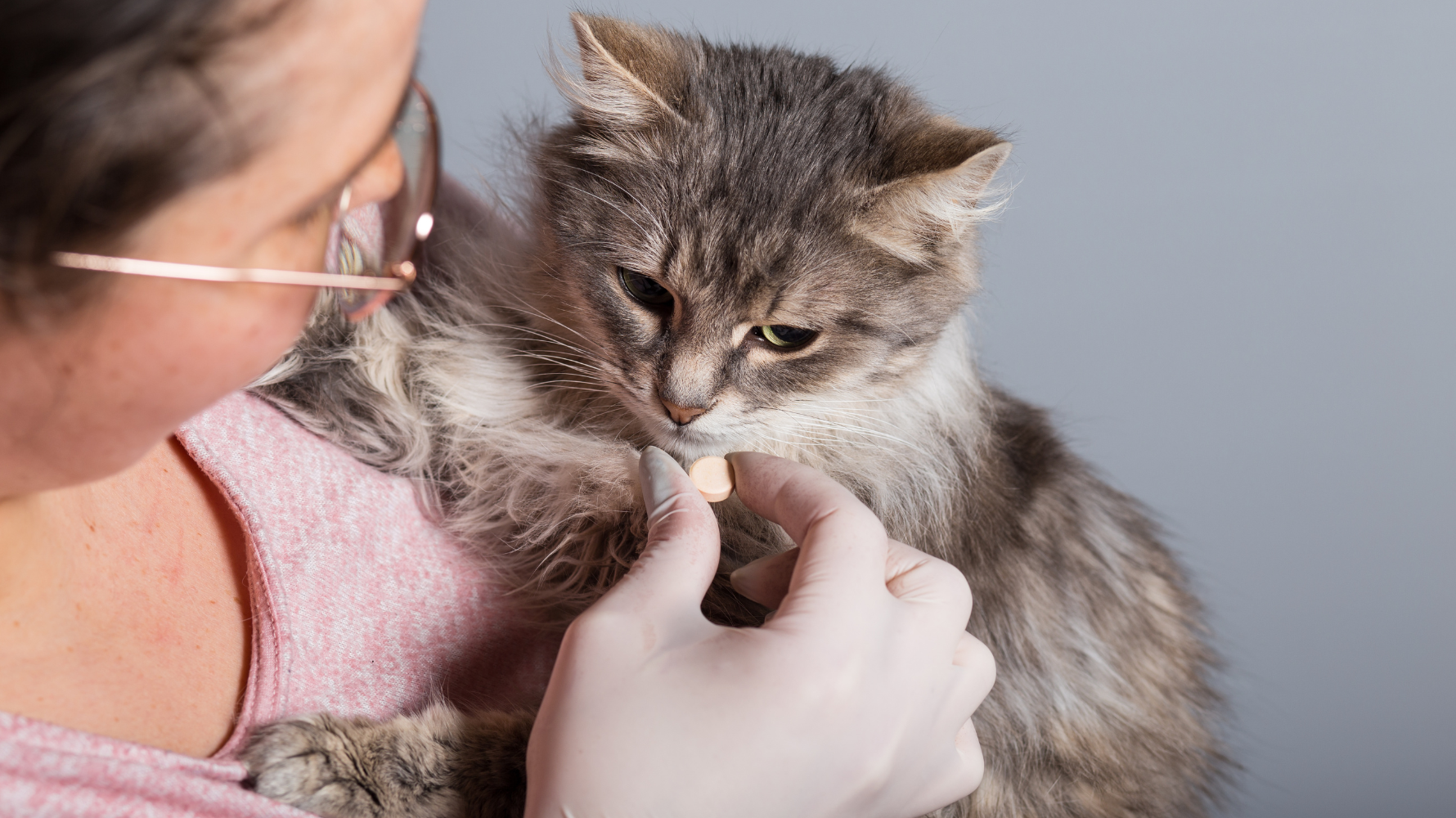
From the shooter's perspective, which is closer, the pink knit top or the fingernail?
the pink knit top

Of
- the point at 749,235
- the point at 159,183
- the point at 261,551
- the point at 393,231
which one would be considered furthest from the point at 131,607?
the point at 749,235

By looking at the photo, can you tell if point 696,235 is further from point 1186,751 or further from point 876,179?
point 1186,751

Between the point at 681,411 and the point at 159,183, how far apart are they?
801 mm

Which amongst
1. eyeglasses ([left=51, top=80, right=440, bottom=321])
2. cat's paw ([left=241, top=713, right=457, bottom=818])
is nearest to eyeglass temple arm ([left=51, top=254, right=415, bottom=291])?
eyeglasses ([left=51, top=80, right=440, bottom=321])

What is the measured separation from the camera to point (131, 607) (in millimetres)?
988

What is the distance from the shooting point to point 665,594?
0.98m

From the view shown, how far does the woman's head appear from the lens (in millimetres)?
518

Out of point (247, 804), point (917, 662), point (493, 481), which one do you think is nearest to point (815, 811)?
point (917, 662)

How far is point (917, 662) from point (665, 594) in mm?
301

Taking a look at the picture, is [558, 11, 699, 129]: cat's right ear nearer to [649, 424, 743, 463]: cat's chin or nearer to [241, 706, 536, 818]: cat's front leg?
[649, 424, 743, 463]: cat's chin

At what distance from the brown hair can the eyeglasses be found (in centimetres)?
16

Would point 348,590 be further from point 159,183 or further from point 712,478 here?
point 159,183

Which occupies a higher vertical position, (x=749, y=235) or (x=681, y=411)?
(x=749, y=235)

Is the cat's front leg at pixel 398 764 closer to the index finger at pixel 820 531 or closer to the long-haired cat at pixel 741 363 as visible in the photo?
the long-haired cat at pixel 741 363
